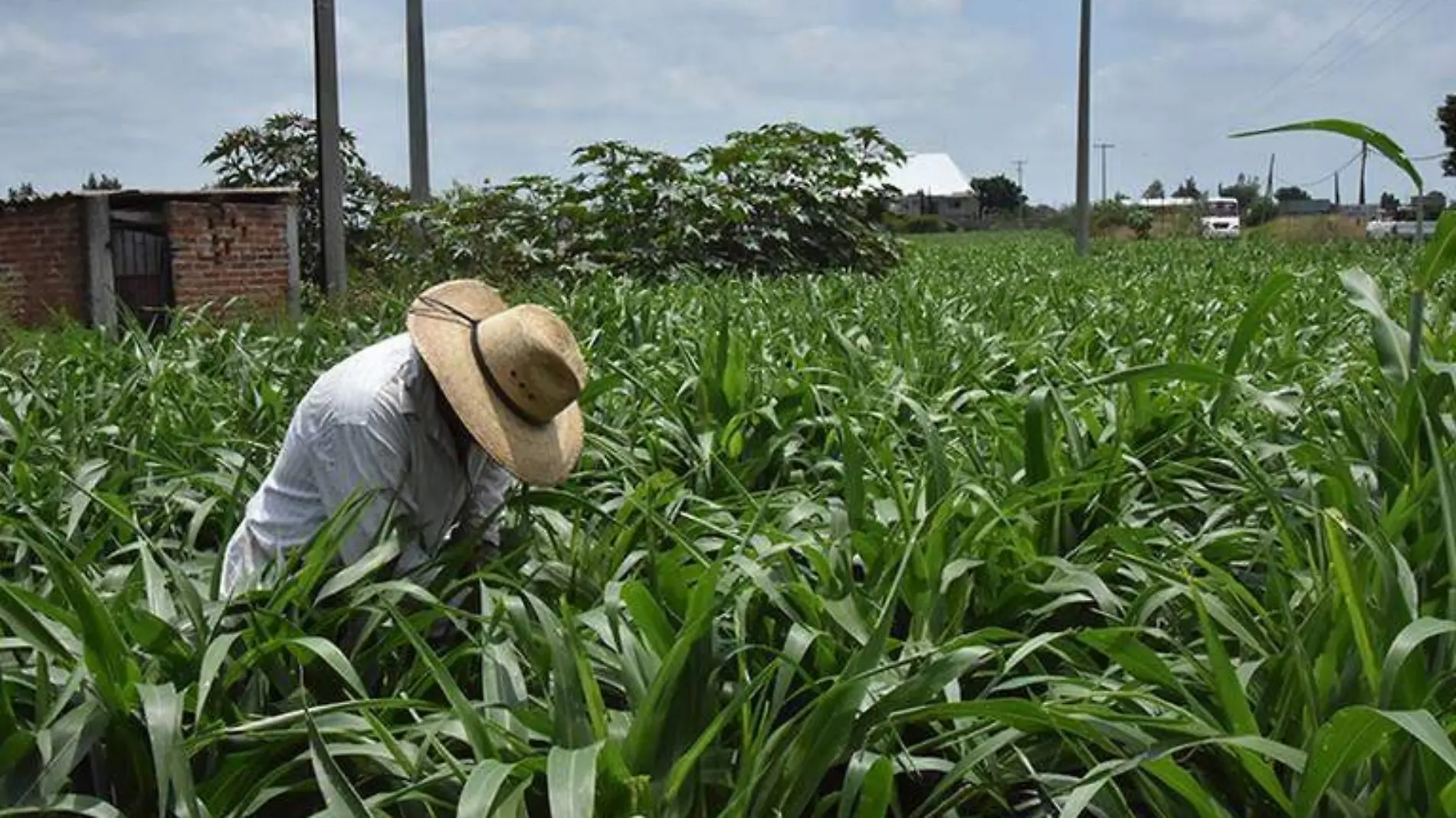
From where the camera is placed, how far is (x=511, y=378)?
7.91ft

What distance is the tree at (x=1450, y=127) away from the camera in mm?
33500

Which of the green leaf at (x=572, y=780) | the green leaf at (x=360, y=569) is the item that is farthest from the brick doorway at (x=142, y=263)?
the green leaf at (x=572, y=780)

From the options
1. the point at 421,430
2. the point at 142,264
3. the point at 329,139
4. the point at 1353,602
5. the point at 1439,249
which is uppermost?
the point at 329,139

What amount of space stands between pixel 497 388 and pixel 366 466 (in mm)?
268

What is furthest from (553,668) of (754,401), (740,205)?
(740,205)

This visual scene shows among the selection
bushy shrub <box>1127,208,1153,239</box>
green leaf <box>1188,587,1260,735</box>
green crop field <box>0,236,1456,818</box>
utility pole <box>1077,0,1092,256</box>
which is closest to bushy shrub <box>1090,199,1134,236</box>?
bushy shrub <box>1127,208,1153,239</box>

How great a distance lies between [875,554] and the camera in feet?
6.95

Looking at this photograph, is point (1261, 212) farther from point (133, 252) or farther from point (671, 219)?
point (133, 252)

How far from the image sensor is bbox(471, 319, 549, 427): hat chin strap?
243 cm

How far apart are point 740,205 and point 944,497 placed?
9047mm

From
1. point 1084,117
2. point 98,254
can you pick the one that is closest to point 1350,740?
point 98,254

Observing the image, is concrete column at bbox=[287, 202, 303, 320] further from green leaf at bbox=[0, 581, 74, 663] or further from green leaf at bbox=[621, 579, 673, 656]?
green leaf at bbox=[621, 579, 673, 656]

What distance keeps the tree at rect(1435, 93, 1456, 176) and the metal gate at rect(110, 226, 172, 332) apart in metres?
32.0

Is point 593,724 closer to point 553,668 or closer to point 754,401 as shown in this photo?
point 553,668
